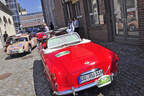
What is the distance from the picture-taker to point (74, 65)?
3.54m

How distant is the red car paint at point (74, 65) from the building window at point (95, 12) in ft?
19.9

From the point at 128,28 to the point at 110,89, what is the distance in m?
4.72

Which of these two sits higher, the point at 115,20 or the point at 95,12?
the point at 95,12

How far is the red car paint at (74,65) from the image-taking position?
342 cm

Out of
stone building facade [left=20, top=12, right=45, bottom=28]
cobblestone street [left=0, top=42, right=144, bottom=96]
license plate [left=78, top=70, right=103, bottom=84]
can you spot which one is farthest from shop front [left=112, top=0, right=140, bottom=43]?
stone building facade [left=20, top=12, right=45, bottom=28]

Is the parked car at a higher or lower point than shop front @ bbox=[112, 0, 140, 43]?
lower

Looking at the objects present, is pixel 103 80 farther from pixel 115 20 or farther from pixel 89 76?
pixel 115 20

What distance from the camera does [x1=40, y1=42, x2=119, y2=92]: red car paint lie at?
3.42m

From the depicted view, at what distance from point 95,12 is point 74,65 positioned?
814cm

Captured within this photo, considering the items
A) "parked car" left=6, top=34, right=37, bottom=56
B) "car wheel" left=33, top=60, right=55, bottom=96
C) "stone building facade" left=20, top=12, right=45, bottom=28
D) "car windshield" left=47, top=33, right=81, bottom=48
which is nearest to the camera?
"car wheel" left=33, top=60, right=55, bottom=96

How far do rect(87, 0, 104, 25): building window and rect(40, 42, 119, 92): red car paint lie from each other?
19.9 ft

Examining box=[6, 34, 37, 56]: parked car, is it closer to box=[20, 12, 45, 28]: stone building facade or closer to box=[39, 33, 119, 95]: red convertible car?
box=[39, 33, 119, 95]: red convertible car

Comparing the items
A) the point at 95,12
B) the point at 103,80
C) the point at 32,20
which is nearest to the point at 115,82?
the point at 103,80

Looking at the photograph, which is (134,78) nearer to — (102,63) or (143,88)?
(143,88)
